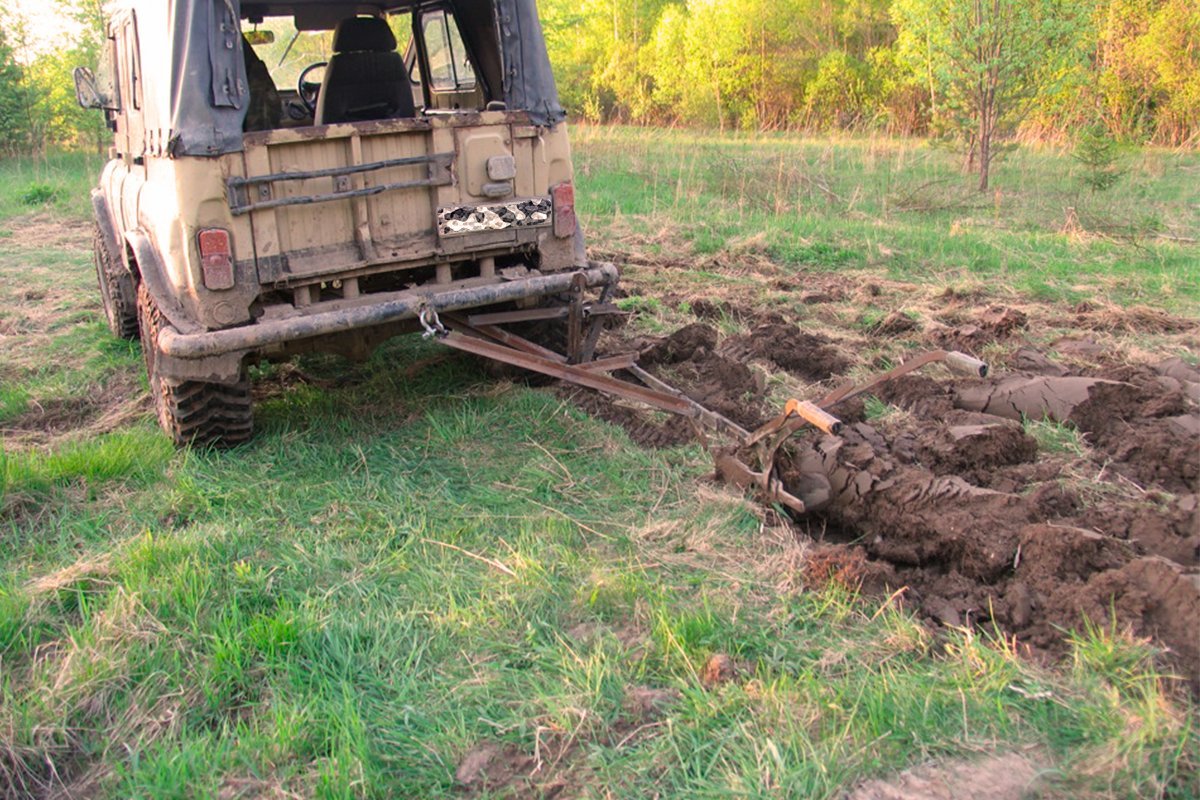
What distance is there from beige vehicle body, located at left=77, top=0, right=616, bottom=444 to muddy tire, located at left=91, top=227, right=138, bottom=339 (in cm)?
29

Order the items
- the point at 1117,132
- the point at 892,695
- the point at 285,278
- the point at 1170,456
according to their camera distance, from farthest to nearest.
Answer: the point at 1117,132 < the point at 285,278 < the point at 1170,456 < the point at 892,695

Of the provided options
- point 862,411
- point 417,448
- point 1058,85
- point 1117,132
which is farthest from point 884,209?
point 1117,132

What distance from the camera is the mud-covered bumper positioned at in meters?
3.93

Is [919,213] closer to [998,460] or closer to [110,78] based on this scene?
[998,460]

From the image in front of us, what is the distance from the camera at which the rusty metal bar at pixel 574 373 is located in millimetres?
4316

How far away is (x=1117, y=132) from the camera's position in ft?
55.9

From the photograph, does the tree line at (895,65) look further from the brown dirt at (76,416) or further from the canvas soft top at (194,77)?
the brown dirt at (76,416)

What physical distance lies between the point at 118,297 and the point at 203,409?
2329 mm

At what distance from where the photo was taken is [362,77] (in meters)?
5.11

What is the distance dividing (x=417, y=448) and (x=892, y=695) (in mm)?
2684

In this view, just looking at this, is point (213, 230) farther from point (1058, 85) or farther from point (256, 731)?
point (1058, 85)

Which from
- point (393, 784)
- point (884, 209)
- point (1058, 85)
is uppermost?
point (1058, 85)

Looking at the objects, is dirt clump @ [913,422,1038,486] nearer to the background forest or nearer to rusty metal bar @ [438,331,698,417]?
rusty metal bar @ [438,331,698,417]

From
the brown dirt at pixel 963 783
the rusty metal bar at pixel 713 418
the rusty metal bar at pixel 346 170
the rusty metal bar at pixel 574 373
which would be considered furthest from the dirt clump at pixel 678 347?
the brown dirt at pixel 963 783
